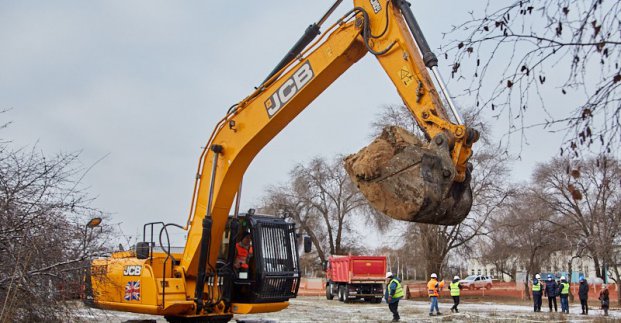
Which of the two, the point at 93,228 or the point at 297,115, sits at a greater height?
the point at 297,115

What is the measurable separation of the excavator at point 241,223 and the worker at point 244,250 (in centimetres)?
6

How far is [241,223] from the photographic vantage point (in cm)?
1041

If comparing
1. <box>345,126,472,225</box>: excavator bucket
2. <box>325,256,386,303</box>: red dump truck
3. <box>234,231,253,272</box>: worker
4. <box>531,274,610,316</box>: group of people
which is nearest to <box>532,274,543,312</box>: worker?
<box>531,274,610,316</box>: group of people

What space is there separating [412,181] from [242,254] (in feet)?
14.7

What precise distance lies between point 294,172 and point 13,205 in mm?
38917

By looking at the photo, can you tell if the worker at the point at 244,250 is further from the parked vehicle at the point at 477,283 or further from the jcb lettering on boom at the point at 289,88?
the parked vehicle at the point at 477,283

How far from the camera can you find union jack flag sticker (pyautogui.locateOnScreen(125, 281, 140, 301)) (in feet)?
32.7

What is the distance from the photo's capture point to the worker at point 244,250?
10.3 meters

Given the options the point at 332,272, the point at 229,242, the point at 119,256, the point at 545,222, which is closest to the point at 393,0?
the point at 229,242

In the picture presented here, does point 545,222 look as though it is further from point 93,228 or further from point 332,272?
point 93,228

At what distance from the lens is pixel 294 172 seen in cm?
4591

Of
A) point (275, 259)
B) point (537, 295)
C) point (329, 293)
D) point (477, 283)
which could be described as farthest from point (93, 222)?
point (477, 283)

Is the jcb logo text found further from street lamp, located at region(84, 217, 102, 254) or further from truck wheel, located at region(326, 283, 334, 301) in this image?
→ truck wheel, located at region(326, 283, 334, 301)

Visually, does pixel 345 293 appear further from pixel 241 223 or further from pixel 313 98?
pixel 313 98
